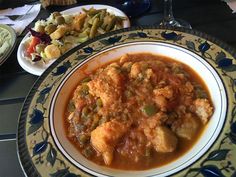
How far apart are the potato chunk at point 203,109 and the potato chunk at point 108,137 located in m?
0.27

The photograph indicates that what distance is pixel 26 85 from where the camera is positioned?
177cm

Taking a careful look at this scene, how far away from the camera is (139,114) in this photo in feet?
4.10

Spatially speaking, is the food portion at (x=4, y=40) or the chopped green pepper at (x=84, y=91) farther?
the food portion at (x=4, y=40)

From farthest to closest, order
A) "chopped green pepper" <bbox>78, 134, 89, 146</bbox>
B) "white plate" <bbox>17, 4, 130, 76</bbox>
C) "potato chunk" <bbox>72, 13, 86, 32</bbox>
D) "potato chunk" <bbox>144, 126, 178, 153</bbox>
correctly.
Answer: "potato chunk" <bbox>72, 13, 86, 32</bbox>, "white plate" <bbox>17, 4, 130, 76</bbox>, "chopped green pepper" <bbox>78, 134, 89, 146</bbox>, "potato chunk" <bbox>144, 126, 178, 153</bbox>

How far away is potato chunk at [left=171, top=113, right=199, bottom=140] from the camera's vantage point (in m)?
1.21

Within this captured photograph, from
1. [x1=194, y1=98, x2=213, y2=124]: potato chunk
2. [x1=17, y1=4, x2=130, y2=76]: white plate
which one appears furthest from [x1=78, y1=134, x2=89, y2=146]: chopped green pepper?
[x1=17, y1=4, x2=130, y2=76]: white plate

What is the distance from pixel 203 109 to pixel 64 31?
40.4 inches

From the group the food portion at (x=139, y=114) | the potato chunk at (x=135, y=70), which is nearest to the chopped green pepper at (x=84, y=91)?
the food portion at (x=139, y=114)

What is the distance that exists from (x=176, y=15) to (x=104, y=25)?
1.45 feet

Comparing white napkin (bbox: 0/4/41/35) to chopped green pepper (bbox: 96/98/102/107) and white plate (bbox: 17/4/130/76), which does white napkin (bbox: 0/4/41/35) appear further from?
chopped green pepper (bbox: 96/98/102/107)

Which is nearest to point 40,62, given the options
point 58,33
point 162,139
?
point 58,33

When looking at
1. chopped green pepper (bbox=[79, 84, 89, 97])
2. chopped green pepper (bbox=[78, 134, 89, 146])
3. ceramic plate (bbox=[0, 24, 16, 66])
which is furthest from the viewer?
ceramic plate (bbox=[0, 24, 16, 66])

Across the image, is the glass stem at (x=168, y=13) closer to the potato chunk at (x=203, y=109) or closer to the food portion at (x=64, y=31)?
the food portion at (x=64, y=31)

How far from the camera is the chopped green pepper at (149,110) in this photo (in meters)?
1.22
